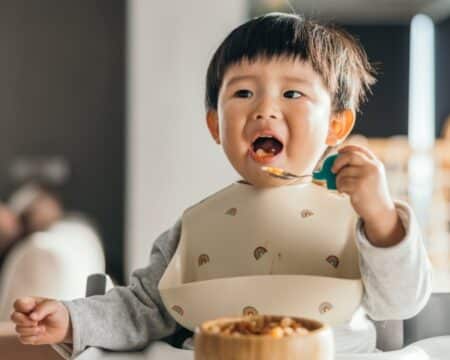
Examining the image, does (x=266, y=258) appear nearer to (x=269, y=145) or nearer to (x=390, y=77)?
(x=269, y=145)

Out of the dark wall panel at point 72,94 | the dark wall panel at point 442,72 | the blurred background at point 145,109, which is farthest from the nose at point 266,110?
the dark wall panel at point 442,72

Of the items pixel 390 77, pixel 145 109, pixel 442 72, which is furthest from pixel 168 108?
pixel 390 77

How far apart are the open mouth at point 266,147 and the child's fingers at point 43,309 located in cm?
20

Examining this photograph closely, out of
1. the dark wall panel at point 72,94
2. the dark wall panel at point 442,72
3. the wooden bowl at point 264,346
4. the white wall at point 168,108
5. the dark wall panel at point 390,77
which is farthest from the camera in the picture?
the dark wall panel at point 390,77

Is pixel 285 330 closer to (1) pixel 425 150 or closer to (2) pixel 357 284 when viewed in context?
(2) pixel 357 284

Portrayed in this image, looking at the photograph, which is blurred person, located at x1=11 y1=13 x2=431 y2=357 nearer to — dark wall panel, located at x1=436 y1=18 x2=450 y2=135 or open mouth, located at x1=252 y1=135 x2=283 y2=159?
open mouth, located at x1=252 y1=135 x2=283 y2=159

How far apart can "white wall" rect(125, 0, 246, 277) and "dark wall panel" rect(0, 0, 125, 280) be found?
75.5 inches

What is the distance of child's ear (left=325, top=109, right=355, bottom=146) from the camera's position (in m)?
0.74

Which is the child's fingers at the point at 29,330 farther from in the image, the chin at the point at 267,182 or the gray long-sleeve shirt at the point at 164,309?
the chin at the point at 267,182

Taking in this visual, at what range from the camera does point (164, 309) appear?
74cm

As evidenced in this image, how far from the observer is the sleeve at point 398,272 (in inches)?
24.1

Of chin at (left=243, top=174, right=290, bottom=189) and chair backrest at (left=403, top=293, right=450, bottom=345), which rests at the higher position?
chin at (left=243, top=174, right=290, bottom=189)

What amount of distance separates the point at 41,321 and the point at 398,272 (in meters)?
0.28

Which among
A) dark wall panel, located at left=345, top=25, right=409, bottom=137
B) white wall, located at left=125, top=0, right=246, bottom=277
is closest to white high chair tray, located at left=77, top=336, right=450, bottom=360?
white wall, located at left=125, top=0, right=246, bottom=277
